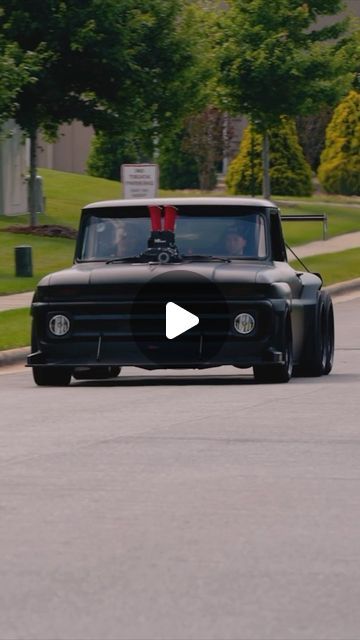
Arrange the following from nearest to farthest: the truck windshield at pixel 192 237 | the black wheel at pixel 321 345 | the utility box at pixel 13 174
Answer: the truck windshield at pixel 192 237
the black wheel at pixel 321 345
the utility box at pixel 13 174

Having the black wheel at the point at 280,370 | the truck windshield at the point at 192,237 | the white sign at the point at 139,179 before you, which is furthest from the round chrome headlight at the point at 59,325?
the white sign at the point at 139,179

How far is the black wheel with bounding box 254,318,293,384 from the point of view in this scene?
17672 millimetres

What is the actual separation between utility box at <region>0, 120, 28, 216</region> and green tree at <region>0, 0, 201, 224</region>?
4.40 metres

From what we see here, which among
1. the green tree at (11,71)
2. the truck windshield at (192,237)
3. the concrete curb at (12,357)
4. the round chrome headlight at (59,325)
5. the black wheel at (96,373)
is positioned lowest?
the concrete curb at (12,357)

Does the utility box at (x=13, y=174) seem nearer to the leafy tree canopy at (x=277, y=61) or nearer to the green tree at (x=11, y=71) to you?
the leafy tree canopy at (x=277, y=61)

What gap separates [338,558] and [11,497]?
7.96 ft

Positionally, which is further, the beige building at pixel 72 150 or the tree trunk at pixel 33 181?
the beige building at pixel 72 150

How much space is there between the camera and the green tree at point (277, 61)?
56531 mm

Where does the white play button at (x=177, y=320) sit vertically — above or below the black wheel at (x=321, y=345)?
above

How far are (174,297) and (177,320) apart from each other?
0.20 meters

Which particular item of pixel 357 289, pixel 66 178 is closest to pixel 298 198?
pixel 66 178

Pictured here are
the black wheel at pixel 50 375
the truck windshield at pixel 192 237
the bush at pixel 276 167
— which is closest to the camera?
the black wheel at pixel 50 375

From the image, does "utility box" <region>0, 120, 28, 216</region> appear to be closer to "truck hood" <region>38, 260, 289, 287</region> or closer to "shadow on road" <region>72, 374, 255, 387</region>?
"shadow on road" <region>72, 374, 255, 387</region>

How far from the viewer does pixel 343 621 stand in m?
7.50
